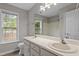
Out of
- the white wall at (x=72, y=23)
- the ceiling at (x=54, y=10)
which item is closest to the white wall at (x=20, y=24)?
the ceiling at (x=54, y=10)

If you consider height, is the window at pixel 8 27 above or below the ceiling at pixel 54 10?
below

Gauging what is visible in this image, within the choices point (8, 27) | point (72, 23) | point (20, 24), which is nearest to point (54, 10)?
point (72, 23)

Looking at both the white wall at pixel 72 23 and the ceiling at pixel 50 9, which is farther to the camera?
the ceiling at pixel 50 9

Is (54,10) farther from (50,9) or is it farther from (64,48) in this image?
(64,48)

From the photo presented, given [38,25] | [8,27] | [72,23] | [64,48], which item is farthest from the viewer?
[38,25]

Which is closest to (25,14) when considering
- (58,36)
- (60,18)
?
(60,18)

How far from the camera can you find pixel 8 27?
129 cm

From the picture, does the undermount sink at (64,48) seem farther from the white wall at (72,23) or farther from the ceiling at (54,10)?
the ceiling at (54,10)

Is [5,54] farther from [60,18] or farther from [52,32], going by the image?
[60,18]

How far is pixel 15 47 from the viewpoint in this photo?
140cm

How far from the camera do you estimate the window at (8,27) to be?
1255mm

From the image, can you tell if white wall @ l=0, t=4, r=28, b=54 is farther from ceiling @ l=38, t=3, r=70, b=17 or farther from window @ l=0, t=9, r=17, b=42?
ceiling @ l=38, t=3, r=70, b=17

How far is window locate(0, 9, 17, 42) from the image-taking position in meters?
1.25

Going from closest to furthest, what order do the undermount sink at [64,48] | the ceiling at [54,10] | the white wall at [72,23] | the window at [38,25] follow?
the undermount sink at [64,48]
the white wall at [72,23]
the ceiling at [54,10]
the window at [38,25]
